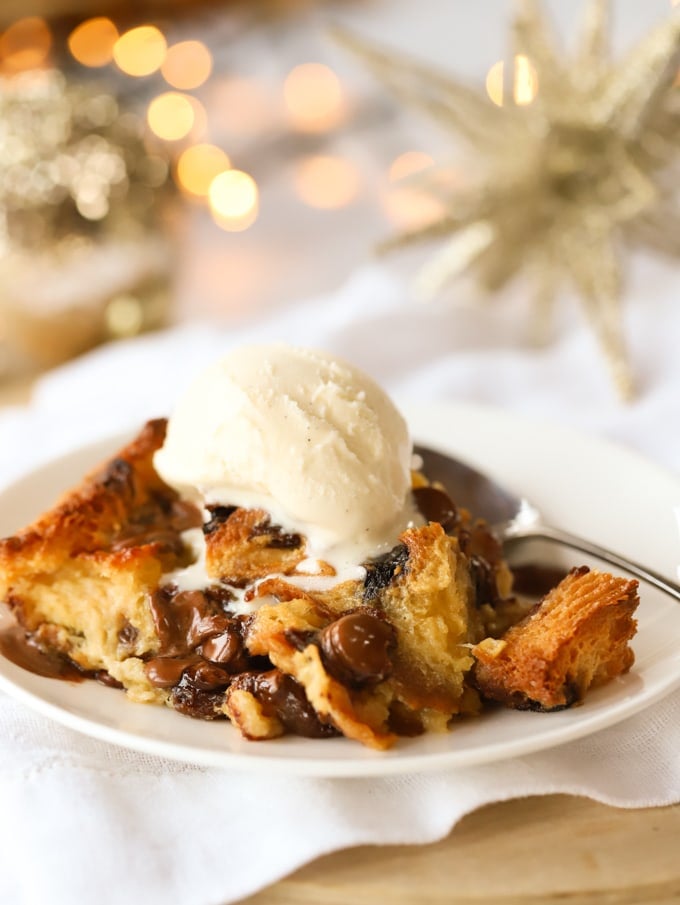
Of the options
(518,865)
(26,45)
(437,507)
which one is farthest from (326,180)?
(518,865)

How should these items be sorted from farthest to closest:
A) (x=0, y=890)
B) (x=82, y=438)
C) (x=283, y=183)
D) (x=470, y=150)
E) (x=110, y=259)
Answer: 1. (x=283, y=183)
2. (x=110, y=259)
3. (x=470, y=150)
4. (x=82, y=438)
5. (x=0, y=890)

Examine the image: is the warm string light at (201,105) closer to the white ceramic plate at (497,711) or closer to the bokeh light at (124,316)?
the bokeh light at (124,316)

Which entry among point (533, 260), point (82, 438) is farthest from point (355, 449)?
point (533, 260)

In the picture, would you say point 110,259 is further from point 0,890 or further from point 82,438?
point 0,890

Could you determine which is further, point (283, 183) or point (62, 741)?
point (283, 183)

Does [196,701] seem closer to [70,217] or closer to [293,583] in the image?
[293,583]
